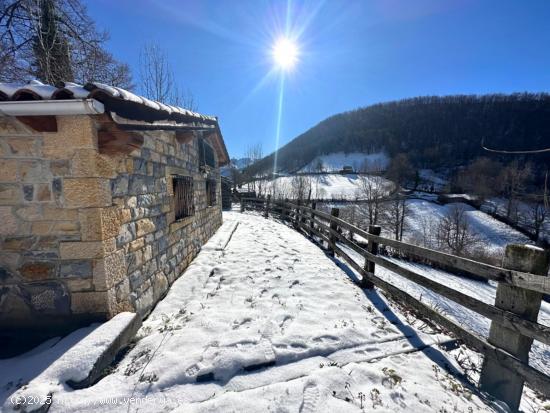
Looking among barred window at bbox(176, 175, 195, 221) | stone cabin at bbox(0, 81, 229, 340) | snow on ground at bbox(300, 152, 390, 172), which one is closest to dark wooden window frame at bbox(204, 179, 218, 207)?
barred window at bbox(176, 175, 195, 221)

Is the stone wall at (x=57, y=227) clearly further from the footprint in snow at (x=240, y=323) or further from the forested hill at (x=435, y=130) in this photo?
the forested hill at (x=435, y=130)

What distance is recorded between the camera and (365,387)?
189 cm

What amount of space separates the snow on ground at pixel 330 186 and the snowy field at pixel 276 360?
85.9ft

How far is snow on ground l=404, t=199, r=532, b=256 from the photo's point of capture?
74.9ft

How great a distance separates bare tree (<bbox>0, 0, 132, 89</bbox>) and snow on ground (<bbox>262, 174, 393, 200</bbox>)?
23052mm

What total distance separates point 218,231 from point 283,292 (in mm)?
4770

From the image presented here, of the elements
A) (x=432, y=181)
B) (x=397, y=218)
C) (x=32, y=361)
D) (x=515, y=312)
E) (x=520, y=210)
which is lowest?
(x=397, y=218)

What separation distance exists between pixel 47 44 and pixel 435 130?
278 feet

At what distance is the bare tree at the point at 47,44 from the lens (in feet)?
19.7

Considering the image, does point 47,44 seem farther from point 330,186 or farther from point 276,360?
point 330,186

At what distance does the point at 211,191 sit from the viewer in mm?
7602

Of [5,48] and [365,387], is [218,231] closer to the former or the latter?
[365,387]

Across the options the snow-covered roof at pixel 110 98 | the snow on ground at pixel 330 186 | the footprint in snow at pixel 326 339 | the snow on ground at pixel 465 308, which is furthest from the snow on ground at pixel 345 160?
the footprint in snow at pixel 326 339

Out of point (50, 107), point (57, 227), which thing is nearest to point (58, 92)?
point (50, 107)
